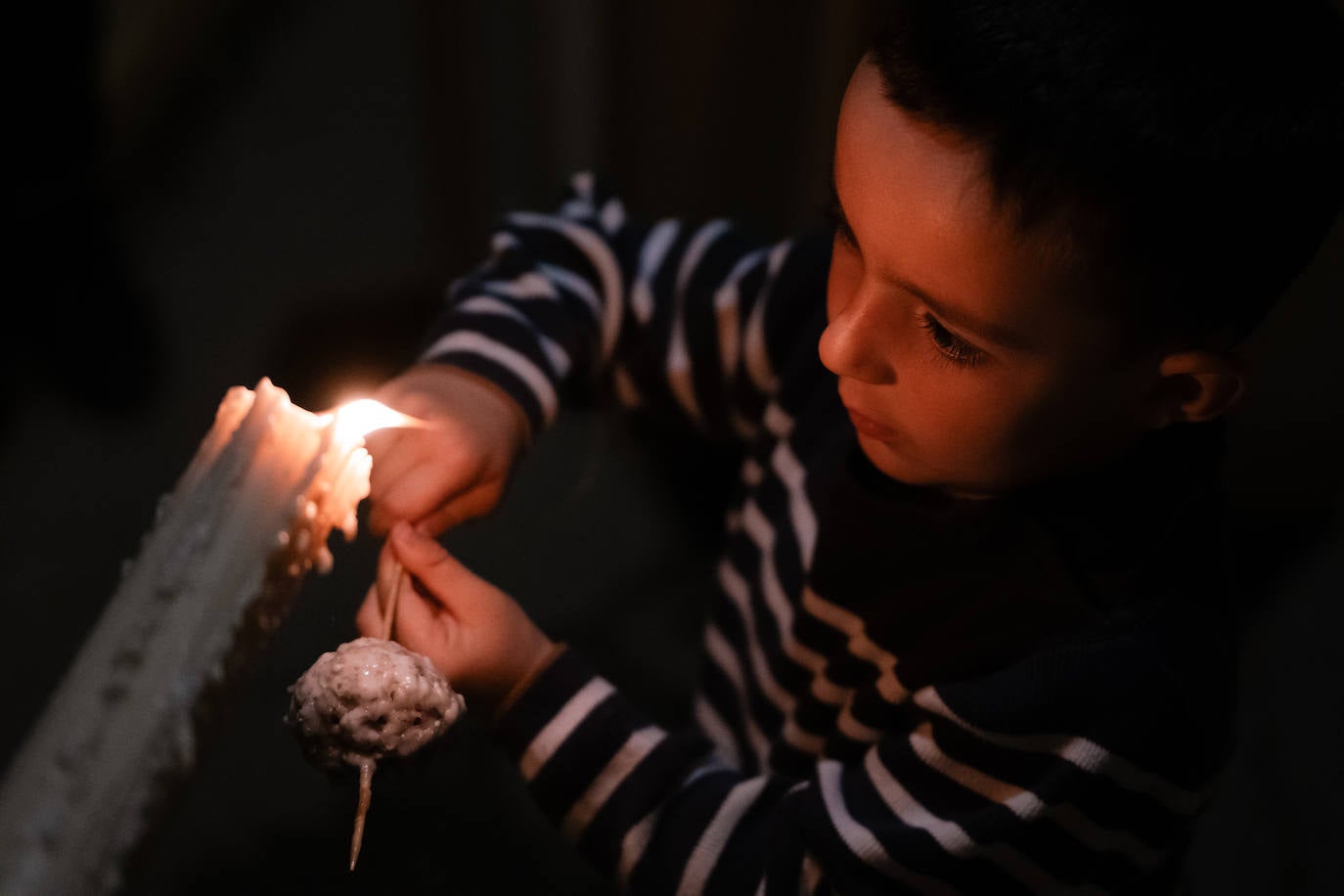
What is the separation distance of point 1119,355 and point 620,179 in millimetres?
961

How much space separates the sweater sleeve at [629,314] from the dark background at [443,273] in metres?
0.07

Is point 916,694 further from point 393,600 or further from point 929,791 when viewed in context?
point 393,600

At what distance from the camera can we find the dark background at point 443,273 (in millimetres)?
877

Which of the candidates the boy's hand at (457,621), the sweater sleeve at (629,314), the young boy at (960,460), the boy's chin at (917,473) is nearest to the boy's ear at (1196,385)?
the young boy at (960,460)

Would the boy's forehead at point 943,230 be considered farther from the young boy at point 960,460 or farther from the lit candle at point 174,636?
A: the lit candle at point 174,636

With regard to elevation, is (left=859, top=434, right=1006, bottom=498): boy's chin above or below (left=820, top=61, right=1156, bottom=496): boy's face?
below

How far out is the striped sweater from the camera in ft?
2.11

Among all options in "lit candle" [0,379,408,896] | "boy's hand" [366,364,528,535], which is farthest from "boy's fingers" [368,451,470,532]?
"lit candle" [0,379,408,896]

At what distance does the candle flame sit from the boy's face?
26cm

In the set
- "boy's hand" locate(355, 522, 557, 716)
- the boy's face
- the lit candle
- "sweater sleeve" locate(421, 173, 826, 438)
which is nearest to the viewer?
the lit candle

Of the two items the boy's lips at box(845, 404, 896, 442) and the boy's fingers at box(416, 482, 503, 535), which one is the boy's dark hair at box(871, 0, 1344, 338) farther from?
the boy's fingers at box(416, 482, 503, 535)

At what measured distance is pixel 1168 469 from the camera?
2.29 ft

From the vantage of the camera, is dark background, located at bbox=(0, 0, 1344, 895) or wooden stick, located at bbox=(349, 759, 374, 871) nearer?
wooden stick, located at bbox=(349, 759, 374, 871)

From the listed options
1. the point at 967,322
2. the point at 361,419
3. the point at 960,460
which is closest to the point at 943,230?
the point at 967,322
